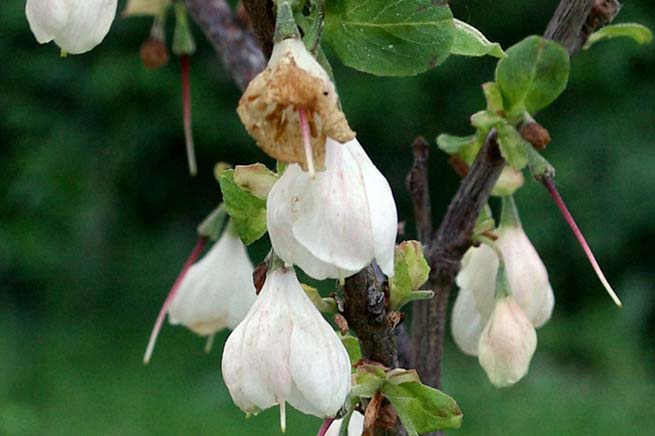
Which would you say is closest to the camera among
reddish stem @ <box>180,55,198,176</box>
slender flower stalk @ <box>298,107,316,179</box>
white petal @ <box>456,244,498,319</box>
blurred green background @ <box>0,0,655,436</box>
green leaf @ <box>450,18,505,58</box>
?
slender flower stalk @ <box>298,107,316,179</box>

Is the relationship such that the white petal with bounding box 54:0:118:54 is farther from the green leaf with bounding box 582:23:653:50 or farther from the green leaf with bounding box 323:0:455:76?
the green leaf with bounding box 582:23:653:50

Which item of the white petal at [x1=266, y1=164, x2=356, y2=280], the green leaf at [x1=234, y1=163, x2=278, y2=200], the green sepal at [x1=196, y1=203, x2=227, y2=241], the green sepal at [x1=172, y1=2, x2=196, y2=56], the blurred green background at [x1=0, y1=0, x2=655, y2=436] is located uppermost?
the white petal at [x1=266, y1=164, x2=356, y2=280]

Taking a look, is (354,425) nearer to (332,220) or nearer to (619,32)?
(332,220)

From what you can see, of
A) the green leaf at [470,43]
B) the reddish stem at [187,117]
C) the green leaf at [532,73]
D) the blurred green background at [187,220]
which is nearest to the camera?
the green leaf at [470,43]

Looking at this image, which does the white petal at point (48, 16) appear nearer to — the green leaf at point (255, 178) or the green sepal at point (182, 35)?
the green leaf at point (255, 178)

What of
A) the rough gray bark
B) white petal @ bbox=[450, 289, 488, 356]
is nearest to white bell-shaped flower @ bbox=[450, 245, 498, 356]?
white petal @ bbox=[450, 289, 488, 356]

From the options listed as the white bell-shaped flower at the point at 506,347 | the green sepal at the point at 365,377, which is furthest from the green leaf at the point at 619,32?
the green sepal at the point at 365,377

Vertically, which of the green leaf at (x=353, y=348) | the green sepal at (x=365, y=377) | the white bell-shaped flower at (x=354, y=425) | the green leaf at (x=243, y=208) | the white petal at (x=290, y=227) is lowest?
the white bell-shaped flower at (x=354, y=425)

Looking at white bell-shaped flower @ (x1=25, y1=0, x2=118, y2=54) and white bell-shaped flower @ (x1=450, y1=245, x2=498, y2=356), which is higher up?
white bell-shaped flower @ (x1=25, y1=0, x2=118, y2=54)

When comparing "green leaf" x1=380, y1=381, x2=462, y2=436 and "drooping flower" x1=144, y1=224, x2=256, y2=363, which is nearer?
"green leaf" x1=380, y1=381, x2=462, y2=436
